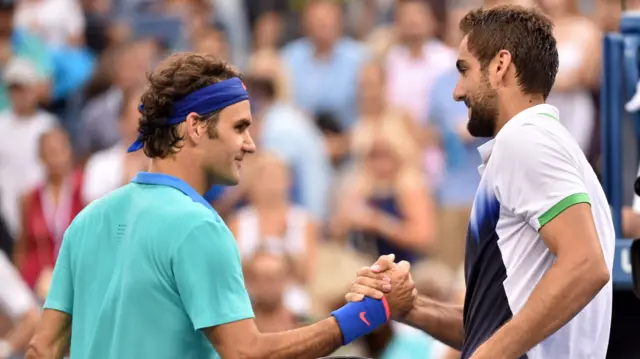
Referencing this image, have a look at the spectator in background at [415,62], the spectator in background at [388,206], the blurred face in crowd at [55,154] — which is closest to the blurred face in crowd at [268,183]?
the spectator in background at [388,206]

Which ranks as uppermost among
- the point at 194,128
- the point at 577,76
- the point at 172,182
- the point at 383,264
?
the point at 194,128

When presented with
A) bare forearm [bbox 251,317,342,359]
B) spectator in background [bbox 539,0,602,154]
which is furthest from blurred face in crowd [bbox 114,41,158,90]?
bare forearm [bbox 251,317,342,359]

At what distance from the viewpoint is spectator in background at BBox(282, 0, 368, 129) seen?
1015 cm

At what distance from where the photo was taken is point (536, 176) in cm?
340

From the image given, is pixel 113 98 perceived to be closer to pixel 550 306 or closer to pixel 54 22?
pixel 54 22

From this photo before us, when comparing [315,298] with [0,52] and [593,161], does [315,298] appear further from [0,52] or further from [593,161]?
[0,52]

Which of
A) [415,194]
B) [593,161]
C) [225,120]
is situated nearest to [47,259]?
[415,194]

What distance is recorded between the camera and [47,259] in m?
9.65

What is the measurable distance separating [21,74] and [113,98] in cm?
79

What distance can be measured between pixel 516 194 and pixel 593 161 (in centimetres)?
503

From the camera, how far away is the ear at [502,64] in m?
3.60

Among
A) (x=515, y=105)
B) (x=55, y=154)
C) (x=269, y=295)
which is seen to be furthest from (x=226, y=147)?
(x=55, y=154)

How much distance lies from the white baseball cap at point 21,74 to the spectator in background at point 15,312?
224 cm

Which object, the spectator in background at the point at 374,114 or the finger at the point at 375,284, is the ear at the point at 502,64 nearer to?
the finger at the point at 375,284
